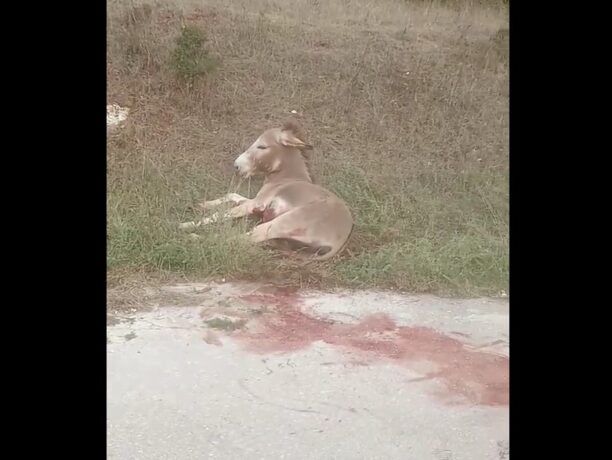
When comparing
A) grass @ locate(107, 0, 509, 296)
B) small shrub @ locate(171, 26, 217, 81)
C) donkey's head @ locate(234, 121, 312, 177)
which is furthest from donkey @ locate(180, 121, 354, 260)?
small shrub @ locate(171, 26, 217, 81)

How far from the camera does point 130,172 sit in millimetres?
6285

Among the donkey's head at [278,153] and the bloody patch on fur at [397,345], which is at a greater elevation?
the donkey's head at [278,153]

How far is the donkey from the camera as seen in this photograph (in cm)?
526

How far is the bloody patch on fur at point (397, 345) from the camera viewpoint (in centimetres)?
361

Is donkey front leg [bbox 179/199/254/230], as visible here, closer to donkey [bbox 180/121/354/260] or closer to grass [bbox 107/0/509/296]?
donkey [bbox 180/121/354/260]

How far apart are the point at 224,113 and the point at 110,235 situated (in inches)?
103

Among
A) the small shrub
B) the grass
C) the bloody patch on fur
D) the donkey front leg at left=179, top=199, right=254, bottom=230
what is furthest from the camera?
the small shrub

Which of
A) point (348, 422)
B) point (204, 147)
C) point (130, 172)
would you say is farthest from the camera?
point (204, 147)

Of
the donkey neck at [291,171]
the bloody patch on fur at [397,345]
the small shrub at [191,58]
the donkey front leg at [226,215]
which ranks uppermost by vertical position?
the small shrub at [191,58]

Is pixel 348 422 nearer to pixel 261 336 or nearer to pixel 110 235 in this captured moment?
pixel 261 336

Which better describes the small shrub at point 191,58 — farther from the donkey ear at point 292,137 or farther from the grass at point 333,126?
the donkey ear at point 292,137

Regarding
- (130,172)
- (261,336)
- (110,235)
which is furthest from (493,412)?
(130,172)

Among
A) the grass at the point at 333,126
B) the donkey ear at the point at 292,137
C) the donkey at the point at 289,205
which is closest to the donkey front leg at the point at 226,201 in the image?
the donkey at the point at 289,205

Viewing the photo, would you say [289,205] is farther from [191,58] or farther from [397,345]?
[191,58]
